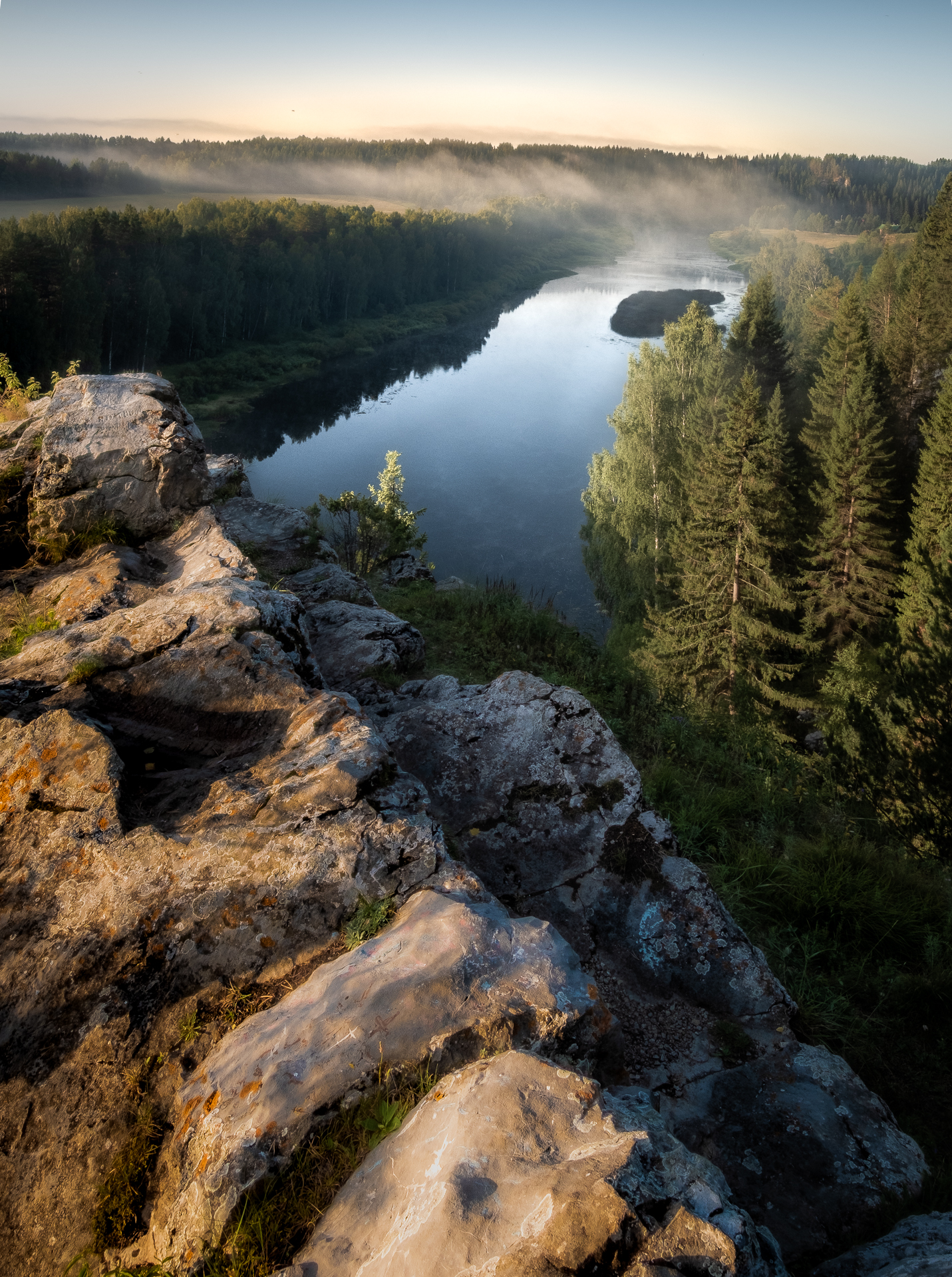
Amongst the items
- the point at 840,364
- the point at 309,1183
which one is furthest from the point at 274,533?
the point at 840,364

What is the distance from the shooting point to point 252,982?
3.46 metres

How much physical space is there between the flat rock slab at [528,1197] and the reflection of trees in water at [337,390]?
42.8 m

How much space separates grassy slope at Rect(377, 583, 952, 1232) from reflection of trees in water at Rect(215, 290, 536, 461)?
127 feet

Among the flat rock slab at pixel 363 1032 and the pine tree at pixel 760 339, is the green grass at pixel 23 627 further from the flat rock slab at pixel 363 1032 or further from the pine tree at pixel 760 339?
the pine tree at pixel 760 339

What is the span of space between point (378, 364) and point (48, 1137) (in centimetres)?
6761

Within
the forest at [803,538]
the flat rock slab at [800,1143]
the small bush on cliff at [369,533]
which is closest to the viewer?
the flat rock slab at [800,1143]

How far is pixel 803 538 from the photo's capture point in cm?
2602

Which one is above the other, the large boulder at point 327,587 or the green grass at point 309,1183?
the green grass at point 309,1183

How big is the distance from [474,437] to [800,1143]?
44793 millimetres

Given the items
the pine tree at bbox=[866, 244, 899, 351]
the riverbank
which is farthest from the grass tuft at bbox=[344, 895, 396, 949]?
the pine tree at bbox=[866, 244, 899, 351]

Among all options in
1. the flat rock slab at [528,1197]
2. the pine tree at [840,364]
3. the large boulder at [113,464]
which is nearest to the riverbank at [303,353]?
the pine tree at [840,364]

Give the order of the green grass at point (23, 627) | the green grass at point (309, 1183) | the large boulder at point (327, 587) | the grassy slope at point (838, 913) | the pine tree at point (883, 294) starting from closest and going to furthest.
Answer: the green grass at point (309, 1183)
the grassy slope at point (838, 913)
the green grass at point (23, 627)
the large boulder at point (327, 587)
the pine tree at point (883, 294)

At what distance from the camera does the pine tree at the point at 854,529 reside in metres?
23.3

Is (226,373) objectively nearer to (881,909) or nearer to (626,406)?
(626,406)
